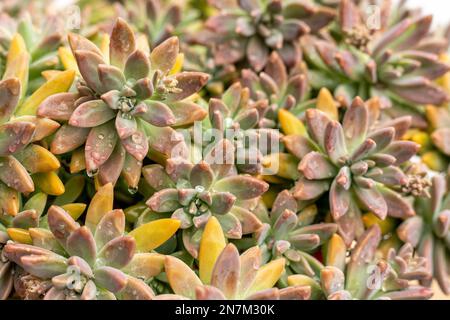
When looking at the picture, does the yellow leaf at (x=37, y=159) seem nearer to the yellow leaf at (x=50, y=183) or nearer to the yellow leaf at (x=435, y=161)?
the yellow leaf at (x=50, y=183)

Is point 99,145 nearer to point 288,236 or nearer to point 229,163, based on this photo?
point 229,163

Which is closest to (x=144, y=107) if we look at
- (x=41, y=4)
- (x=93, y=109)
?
(x=93, y=109)

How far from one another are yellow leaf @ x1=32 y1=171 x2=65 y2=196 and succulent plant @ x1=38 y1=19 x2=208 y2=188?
0.15 ft

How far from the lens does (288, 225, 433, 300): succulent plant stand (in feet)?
2.77

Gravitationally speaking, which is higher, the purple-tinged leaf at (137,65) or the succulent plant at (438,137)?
the purple-tinged leaf at (137,65)

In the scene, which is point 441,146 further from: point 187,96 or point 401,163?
point 187,96

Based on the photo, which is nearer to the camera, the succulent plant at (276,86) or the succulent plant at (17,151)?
the succulent plant at (17,151)

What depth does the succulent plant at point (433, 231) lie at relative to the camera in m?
0.96

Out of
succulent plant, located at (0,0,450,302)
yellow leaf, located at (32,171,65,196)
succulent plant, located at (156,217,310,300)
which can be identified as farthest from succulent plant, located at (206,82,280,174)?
yellow leaf, located at (32,171,65,196)

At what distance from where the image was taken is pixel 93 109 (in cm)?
81

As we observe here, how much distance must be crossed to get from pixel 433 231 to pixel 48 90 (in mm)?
592

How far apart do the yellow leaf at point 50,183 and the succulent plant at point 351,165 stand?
1.03 ft

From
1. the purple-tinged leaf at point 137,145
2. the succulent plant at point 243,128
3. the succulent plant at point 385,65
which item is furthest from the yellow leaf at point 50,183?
the succulent plant at point 385,65

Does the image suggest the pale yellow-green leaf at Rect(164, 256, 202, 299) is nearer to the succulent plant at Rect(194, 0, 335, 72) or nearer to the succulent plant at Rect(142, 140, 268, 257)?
the succulent plant at Rect(142, 140, 268, 257)
